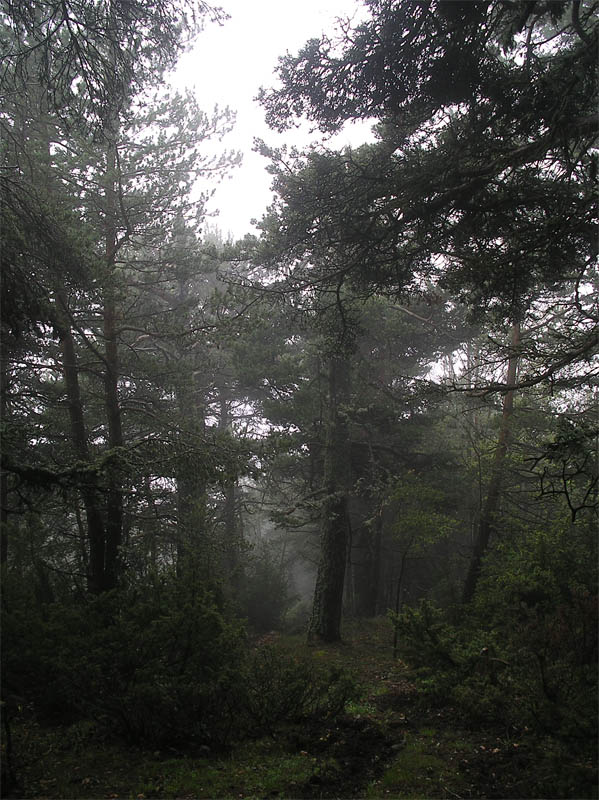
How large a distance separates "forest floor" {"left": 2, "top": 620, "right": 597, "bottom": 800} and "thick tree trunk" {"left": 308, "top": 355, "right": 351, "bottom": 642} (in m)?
7.23

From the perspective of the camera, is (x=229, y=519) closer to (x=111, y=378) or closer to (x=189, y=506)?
(x=189, y=506)

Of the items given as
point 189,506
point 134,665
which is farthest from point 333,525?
point 134,665

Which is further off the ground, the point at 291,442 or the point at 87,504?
the point at 291,442

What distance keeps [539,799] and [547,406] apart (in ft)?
41.6

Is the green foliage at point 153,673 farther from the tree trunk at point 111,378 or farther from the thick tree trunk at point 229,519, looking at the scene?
the thick tree trunk at point 229,519

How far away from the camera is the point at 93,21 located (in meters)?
5.59

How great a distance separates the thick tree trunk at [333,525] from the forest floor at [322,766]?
7229 mm

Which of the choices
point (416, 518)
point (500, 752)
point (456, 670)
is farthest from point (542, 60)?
point (416, 518)

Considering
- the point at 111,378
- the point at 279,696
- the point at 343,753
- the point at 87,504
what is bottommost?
the point at 343,753

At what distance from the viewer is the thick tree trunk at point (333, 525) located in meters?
14.1

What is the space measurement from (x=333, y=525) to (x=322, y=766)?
890 cm

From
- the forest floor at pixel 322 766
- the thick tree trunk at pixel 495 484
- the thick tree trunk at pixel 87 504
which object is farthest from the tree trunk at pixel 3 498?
the thick tree trunk at pixel 495 484

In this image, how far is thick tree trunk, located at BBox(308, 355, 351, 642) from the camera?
1409cm

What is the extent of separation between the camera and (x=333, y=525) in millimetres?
14281
